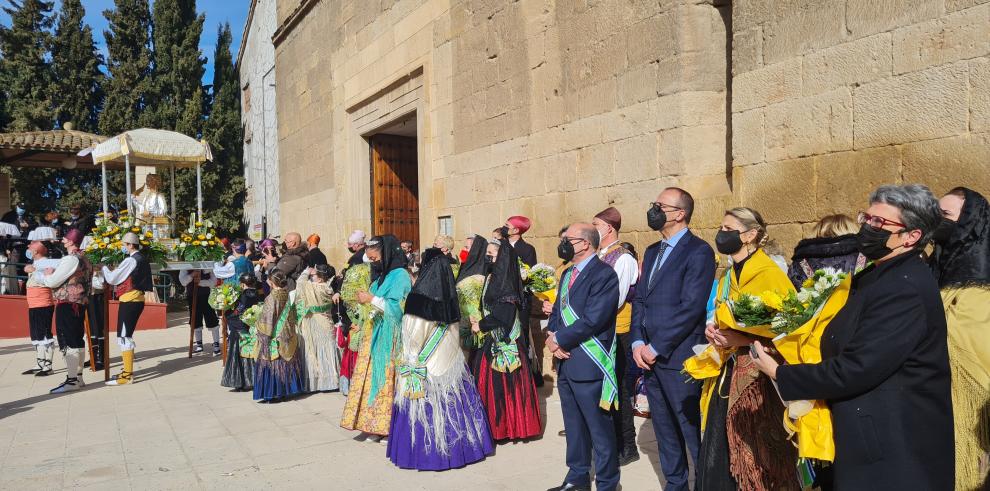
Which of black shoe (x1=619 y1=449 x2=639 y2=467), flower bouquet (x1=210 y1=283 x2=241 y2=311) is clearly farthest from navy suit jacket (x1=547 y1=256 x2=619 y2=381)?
flower bouquet (x1=210 y1=283 x2=241 y2=311)

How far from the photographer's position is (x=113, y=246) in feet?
30.3

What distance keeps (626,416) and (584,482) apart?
93 cm

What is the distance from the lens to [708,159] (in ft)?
20.7

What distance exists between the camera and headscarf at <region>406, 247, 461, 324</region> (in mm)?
4461

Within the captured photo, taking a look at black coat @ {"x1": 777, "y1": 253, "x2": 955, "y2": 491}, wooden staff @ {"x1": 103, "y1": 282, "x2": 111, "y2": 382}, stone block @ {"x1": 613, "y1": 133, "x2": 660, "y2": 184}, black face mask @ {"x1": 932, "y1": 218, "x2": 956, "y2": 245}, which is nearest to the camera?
black coat @ {"x1": 777, "y1": 253, "x2": 955, "y2": 491}

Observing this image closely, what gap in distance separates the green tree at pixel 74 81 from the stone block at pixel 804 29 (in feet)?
80.4

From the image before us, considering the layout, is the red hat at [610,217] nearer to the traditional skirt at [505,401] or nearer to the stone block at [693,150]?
the stone block at [693,150]

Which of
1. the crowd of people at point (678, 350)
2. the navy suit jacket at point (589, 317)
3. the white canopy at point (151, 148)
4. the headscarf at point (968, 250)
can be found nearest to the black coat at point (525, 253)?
the crowd of people at point (678, 350)

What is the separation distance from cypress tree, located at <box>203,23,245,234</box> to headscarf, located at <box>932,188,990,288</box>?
23.6 metres

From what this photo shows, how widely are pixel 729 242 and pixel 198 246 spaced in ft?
30.2

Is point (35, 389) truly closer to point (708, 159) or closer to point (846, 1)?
point (708, 159)

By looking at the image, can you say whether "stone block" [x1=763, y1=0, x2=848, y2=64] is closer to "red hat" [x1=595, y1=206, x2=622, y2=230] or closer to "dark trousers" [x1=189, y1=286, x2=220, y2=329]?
"red hat" [x1=595, y1=206, x2=622, y2=230]

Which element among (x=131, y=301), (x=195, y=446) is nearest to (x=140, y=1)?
(x=131, y=301)

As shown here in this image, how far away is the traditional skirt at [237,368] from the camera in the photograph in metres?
7.47
